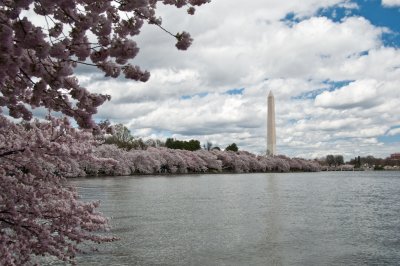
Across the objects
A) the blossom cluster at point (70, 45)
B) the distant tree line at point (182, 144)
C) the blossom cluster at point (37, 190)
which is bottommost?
the blossom cluster at point (37, 190)

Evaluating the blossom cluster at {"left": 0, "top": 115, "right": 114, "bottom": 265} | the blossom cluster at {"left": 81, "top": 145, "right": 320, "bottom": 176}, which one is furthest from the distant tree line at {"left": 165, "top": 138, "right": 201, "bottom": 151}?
the blossom cluster at {"left": 0, "top": 115, "right": 114, "bottom": 265}

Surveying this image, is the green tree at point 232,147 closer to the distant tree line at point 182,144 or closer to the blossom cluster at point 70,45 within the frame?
the distant tree line at point 182,144

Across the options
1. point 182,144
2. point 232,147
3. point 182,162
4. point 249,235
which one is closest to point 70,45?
point 249,235

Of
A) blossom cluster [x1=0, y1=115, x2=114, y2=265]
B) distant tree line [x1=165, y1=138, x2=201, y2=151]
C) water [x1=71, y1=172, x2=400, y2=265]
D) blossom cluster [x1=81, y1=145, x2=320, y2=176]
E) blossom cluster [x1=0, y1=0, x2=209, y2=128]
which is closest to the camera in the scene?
blossom cluster [x1=0, y1=0, x2=209, y2=128]

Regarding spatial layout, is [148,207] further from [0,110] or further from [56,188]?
[0,110]

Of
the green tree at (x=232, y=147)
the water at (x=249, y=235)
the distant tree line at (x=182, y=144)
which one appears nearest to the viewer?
the water at (x=249, y=235)

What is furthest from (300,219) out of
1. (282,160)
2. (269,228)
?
(282,160)

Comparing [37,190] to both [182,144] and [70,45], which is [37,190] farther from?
[182,144]

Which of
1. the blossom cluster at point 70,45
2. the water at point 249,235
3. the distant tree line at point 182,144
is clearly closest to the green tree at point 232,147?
the distant tree line at point 182,144

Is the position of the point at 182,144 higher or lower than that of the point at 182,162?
higher

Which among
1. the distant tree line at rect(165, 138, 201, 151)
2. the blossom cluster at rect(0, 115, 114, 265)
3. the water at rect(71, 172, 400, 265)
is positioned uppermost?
Answer: the distant tree line at rect(165, 138, 201, 151)

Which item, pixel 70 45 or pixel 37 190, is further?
pixel 37 190

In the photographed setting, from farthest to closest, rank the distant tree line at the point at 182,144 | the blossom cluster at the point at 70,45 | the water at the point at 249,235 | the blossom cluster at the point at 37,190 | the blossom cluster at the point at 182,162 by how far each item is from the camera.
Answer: the distant tree line at the point at 182,144, the blossom cluster at the point at 182,162, the water at the point at 249,235, the blossom cluster at the point at 37,190, the blossom cluster at the point at 70,45

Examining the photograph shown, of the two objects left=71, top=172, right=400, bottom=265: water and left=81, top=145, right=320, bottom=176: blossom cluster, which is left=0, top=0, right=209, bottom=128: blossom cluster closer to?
left=71, top=172, right=400, bottom=265: water
